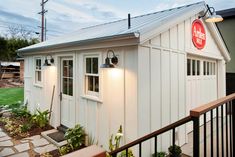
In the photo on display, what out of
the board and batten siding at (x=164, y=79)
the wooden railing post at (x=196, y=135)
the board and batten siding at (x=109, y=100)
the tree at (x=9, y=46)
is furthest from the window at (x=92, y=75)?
the tree at (x=9, y=46)

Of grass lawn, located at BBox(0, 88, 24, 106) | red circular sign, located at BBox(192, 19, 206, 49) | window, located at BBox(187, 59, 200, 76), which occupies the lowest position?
grass lawn, located at BBox(0, 88, 24, 106)

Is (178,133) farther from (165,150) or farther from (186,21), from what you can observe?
(186,21)

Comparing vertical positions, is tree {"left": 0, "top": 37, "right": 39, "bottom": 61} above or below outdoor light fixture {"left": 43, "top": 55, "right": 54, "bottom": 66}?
above

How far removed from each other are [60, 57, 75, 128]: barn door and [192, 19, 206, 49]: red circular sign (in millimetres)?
3769

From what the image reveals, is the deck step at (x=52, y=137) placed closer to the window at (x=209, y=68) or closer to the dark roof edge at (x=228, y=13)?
the window at (x=209, y=68)

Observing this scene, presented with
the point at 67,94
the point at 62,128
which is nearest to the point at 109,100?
the point at 67,94

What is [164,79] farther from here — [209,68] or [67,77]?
[209,68]

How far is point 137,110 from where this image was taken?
4.05 m

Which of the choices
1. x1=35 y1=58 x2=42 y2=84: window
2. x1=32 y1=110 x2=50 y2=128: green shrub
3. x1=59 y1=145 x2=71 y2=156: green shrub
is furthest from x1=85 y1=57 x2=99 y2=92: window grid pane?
x1=35 y1=58 x2=42 y2=84: window

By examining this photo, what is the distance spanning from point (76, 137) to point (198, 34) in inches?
186

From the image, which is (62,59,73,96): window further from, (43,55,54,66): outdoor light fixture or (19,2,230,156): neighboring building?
(43,55,54,66): outdoor light fixture

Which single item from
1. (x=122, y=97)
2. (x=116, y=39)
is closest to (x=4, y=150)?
(x=122, y=97)

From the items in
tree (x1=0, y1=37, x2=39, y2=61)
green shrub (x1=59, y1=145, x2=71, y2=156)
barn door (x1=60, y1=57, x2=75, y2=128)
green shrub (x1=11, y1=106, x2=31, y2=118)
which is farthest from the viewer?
tree (x1=0, y1=37, x2=39, y2=61)

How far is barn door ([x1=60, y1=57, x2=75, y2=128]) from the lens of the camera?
19.9 feet
